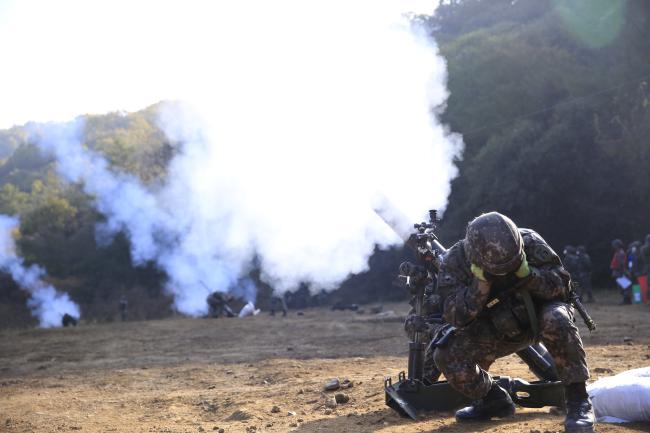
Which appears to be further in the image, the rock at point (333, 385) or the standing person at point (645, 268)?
the standing person at point (645, 268)

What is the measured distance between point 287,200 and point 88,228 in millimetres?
21591

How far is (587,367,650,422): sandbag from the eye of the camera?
4828mm

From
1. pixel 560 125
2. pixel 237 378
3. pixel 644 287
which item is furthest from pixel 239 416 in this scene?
pixel 560 125

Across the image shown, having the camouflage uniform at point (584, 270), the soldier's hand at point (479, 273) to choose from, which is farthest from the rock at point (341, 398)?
the camouflage uniform at point (584, 270)

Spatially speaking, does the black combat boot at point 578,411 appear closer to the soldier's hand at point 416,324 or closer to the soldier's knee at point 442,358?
the soldier's knee at point 442,358

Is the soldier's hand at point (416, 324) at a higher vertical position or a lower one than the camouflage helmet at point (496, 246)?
lower

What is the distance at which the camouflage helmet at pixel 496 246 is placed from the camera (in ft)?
15.6

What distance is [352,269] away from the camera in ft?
50.7

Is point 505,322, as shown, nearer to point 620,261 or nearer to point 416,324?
point 416,324

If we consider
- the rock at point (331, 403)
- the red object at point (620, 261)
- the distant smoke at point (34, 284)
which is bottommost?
the rock at point (331, 403)

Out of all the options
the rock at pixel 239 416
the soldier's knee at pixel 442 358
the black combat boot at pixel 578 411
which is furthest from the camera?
the rock at pixel 239 416

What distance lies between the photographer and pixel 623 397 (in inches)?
195

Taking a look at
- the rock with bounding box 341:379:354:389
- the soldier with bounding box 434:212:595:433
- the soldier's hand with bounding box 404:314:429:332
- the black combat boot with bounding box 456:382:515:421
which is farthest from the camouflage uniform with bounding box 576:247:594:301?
the soldier with bounding box 434:212:595:433

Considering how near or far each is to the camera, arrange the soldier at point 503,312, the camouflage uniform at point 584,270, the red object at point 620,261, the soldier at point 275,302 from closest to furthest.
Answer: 1. the soldier at point 503,312
2. the red object at point 620,261
3. the camouflage uniform at point 584,270
4. the soldier at point 275,302
